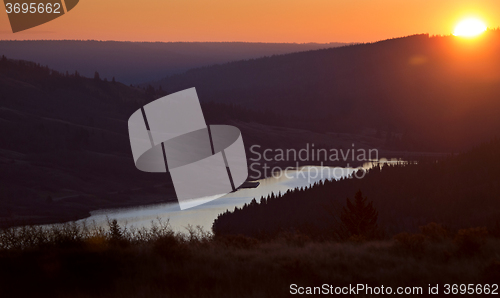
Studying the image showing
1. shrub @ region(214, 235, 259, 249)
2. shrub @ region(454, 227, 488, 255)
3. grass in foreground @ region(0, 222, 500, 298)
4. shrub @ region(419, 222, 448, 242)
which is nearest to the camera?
grass in foreground @ region(0, 222, 500, 298)

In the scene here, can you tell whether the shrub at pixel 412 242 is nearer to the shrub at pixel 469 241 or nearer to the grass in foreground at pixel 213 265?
the grass in foreground at pixel 213 265

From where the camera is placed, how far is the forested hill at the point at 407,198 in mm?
114688

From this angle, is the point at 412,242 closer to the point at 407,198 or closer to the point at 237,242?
the point at 237,242

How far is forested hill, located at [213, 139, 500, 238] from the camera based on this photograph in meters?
115

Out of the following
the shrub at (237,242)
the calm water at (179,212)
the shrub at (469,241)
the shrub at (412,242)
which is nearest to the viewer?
the shrub at (469,241)

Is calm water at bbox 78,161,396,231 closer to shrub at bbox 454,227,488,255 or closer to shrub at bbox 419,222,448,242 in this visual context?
shrub at bbox 419,222,448,242

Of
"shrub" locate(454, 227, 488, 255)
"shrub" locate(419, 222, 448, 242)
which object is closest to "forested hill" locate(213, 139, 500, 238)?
"shrub" locate(419, 222, 448, 242)

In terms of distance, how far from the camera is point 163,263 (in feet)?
46.7

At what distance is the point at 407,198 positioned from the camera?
13775 centimetres

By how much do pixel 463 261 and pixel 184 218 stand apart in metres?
122

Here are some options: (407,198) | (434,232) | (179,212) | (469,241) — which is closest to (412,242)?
(469,241)

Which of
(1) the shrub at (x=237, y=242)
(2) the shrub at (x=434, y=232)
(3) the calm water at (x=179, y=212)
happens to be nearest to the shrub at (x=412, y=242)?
(2) the shrub at (x=434, y=232)

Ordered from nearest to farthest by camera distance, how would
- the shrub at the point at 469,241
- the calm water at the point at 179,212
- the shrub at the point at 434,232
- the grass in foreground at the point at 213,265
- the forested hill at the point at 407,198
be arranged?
the grass in foreground at the point at 213,265, the shrub at the point at 469,241, the shrub at the point at 434,232, the forested hill at the point at 407,198, the calm water at the point at 179,212

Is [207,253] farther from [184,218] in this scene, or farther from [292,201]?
[292,201]
